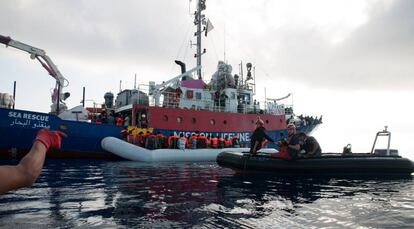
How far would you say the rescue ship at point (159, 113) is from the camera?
1709cm

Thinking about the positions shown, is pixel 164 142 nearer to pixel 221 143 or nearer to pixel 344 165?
pixel 221 143

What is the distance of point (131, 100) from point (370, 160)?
1556cm

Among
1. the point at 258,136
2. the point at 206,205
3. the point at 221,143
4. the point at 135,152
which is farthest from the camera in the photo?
the point at 221,143

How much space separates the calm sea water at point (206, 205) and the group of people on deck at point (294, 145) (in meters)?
1.71

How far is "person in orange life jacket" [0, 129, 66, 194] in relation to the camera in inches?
81.0

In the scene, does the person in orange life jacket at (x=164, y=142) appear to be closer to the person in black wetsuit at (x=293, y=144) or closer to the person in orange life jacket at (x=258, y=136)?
the person in orange life jacket at (x=258, y=136)

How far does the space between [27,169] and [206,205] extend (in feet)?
14.5

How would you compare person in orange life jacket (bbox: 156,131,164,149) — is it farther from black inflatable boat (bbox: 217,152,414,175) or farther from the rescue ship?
black inflatable boat (bbox: 217,152,414,175)

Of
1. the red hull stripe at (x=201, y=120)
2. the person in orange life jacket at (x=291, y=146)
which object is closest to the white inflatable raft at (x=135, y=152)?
the red hull stripe at (x=201, y=120)

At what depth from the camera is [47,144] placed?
8.18 feet

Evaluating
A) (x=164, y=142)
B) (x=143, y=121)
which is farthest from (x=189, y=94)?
(x=164, y=142)

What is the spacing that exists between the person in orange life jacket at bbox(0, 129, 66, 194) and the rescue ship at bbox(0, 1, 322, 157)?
16.3 meters

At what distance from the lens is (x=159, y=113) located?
2147cm

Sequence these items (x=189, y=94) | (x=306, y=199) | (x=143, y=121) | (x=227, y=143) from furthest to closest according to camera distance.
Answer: (x=189, y=94) < (x=227, y=143) < (x=143, y=121) < (x=306, y=199)
